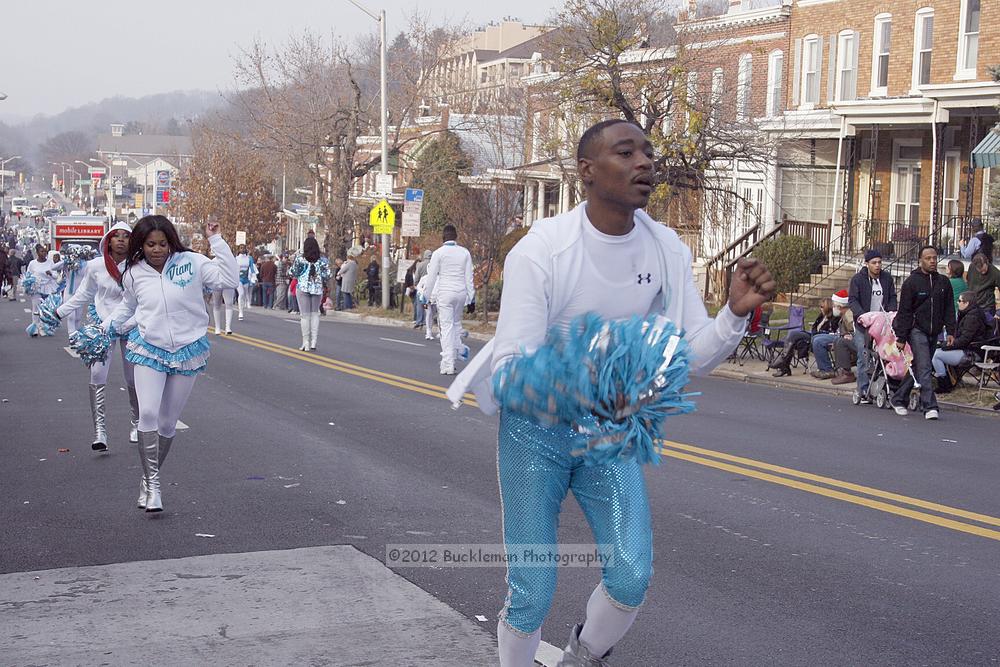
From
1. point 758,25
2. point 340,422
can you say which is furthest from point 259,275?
point 340,422

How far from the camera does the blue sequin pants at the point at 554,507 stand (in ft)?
13.7

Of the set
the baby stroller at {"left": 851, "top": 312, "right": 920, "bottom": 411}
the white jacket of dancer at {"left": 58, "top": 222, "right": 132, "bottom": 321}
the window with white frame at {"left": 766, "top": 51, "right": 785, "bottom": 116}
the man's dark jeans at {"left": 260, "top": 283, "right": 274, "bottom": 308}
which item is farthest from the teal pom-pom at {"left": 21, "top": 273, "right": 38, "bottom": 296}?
the window with white frame at {"left": 766, "top": 51, "right": 785, "bottom": 116}

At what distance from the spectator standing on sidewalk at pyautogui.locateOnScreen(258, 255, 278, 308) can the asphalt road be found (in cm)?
2877

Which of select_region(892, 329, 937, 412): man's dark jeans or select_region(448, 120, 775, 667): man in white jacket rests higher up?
select_region(448, 120, 775, 667): man in white jacket

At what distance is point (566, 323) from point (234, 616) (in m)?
2.53

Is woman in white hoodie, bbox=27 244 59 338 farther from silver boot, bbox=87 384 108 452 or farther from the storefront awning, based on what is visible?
the storefront awning

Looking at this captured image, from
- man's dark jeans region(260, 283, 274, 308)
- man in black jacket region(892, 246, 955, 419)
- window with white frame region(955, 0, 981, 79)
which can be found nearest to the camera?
man in black jacket region(892, 246, 955, 419)

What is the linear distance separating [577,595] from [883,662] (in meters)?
1.60

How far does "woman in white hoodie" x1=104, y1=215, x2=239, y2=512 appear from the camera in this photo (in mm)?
8273

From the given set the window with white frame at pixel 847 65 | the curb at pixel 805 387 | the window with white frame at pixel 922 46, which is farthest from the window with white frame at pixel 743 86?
the curb at pixel 805 387

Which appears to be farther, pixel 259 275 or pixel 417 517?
pixel 259 275

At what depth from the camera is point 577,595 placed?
21.2 ft

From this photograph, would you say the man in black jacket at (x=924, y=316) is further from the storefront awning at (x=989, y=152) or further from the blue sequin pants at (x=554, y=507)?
the blue sequin pants at (x=554, y=507)

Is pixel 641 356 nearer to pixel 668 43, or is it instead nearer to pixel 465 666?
pixel 465 666
